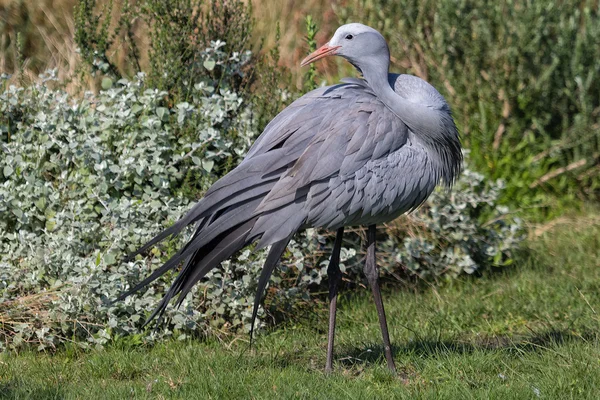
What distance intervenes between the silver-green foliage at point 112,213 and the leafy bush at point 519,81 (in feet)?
6.90

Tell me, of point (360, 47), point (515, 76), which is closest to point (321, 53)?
point (360, 47)

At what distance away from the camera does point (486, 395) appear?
4129 millimetres

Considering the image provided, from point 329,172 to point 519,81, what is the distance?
13.3 feet

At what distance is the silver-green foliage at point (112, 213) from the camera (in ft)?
17.0

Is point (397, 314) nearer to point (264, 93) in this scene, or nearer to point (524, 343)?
point (524, 343)

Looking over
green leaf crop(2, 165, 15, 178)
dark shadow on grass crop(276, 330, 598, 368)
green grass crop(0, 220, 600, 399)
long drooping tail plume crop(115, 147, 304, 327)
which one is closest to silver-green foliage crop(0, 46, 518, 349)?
green leaf crop(2, 165, 15, 178)

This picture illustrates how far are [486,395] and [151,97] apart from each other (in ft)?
9.77

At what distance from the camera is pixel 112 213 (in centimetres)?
541

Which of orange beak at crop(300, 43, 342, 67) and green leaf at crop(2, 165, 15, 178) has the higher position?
green leaf at crop(2, 165, 15, 178)

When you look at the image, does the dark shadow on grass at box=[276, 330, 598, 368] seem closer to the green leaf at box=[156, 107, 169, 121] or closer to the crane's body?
the crane's body

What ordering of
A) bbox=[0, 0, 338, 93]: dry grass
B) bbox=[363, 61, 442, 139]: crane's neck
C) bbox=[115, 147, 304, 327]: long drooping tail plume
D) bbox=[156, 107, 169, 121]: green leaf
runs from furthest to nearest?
bbox=[0, 0, 338, 93]: dry grass
bbox=[156, 107, 169, 121]: green leaf
bbox=[363, 61, 442, 139]: crane's neck
bbox=[115, 147, 304, 327]: long drooping tail plume

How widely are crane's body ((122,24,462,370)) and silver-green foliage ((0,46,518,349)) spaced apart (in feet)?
2.69

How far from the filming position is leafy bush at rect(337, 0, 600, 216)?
7.86 meters

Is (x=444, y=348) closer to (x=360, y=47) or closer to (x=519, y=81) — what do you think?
(x=360, y=47)
